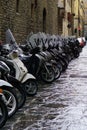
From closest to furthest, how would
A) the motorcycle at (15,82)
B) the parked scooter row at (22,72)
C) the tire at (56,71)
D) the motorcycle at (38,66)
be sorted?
the parked scooter row at (22,72) < the motorcycle at (15,82) < the motorcycle at (38,66) < the tire at (56,71)

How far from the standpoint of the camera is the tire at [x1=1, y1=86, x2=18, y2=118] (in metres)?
7.80

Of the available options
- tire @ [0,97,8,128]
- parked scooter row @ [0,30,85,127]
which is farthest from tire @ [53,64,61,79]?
tire @ [0,97,8,128]

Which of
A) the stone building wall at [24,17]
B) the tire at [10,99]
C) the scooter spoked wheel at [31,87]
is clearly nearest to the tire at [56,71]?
the scooter spoked wheel at [31,87]

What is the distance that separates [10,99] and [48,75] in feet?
18.1

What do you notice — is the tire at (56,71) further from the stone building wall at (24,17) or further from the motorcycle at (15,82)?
the motorcycle at (15,82)

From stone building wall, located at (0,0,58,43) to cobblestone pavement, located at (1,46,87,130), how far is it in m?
6.54

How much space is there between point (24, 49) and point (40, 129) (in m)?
6.78

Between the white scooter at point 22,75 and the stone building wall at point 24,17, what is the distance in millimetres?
7232

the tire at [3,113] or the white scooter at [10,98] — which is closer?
the tire at [3,113]

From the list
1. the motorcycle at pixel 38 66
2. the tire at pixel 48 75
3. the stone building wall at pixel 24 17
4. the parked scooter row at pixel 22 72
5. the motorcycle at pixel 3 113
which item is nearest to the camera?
Answer: the motorcycle at pixel 3 113

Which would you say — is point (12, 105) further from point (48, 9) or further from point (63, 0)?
point (63, 0)

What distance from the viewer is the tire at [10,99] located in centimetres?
780

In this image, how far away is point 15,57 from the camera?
33.5ft

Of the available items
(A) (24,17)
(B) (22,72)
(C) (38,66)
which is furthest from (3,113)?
(A) (24,17)
